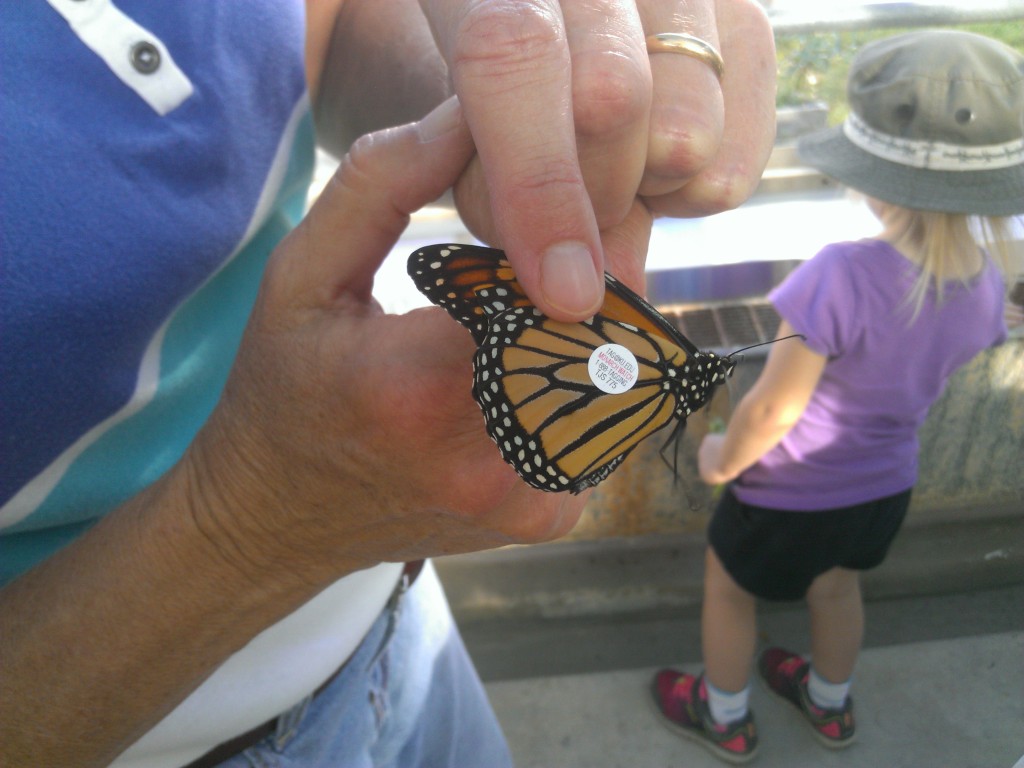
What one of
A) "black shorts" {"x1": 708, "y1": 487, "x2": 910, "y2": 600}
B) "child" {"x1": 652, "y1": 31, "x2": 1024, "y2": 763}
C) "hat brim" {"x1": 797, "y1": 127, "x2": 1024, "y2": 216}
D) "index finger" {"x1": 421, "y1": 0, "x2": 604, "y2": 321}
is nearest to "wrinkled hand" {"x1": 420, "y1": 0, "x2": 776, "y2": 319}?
"index finger" {"x1": 421, "y1": 0, "x2": 604, "y2": 321}

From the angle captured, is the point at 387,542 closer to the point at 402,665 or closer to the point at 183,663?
the point at 183,663

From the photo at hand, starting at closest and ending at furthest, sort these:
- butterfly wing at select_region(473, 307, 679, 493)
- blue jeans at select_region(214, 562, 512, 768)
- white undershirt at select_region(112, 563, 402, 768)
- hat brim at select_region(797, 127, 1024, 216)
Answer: butterfly wing at select_region(473, 307, 679, 493)
white undershirt at select_region(112, 563, 402, 768)
blue jeans at select_region(214, 562, 512, 768)
hat brim at select_region(797, 127, 1024, 216)

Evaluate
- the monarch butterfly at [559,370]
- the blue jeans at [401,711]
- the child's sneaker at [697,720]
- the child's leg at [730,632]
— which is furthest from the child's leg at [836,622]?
the monarch butterfly at [559,370]

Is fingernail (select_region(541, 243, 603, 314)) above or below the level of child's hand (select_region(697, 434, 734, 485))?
above

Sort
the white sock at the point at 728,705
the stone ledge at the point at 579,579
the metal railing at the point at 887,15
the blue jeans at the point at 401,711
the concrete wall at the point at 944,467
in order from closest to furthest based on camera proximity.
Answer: the blue jeans at the point at 401,711
the concrete wall at the point at 944,467
the metal railing at the point at 887,15
the white sock at the point at 728,705
the stone ledge at the point at 579,579

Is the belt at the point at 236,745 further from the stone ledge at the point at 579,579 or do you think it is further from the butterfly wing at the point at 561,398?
the stone ledge at the point at 579,579

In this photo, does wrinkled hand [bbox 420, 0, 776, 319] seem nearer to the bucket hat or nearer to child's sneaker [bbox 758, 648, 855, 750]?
the bucket hat

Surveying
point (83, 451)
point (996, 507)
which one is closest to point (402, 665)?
point (83, 451)

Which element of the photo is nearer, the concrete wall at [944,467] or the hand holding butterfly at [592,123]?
the hand holding butterfly at [592,123]
